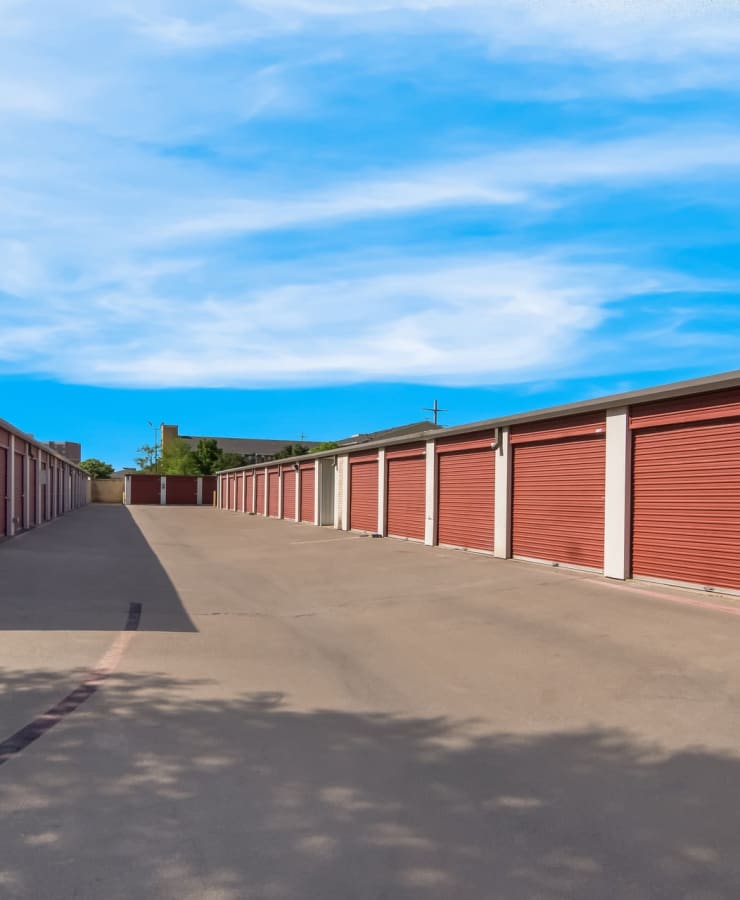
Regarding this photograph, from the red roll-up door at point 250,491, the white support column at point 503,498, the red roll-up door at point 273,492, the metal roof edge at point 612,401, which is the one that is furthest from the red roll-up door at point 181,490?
the white support column at point 503,498

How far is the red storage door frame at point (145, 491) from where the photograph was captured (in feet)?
209

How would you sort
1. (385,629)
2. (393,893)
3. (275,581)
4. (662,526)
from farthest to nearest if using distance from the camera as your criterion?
1. (275,581)
2. (662,526)
3. (385,629)
4. (393,893)

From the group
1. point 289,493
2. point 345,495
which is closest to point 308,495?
point 289,493

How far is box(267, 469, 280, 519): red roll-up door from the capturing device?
130 feet

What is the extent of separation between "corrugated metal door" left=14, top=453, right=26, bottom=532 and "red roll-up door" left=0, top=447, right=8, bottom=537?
1811mm

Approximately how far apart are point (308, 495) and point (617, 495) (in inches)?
857

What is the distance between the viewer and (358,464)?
83.3 ft

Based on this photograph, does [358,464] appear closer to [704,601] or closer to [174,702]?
[704,601]

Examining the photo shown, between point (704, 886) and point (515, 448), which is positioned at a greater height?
point (515, 448)

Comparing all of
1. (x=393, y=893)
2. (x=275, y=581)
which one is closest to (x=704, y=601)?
(x=275, y=581)

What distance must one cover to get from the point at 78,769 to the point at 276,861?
5.19 feet

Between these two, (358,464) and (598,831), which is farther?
(358,464)

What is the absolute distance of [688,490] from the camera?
11.1 metres

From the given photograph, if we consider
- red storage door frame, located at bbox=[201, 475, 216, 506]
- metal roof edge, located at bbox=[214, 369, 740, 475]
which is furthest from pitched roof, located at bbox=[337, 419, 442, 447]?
metal roof edge, located at bbox=[214, 369, 740, 475]
